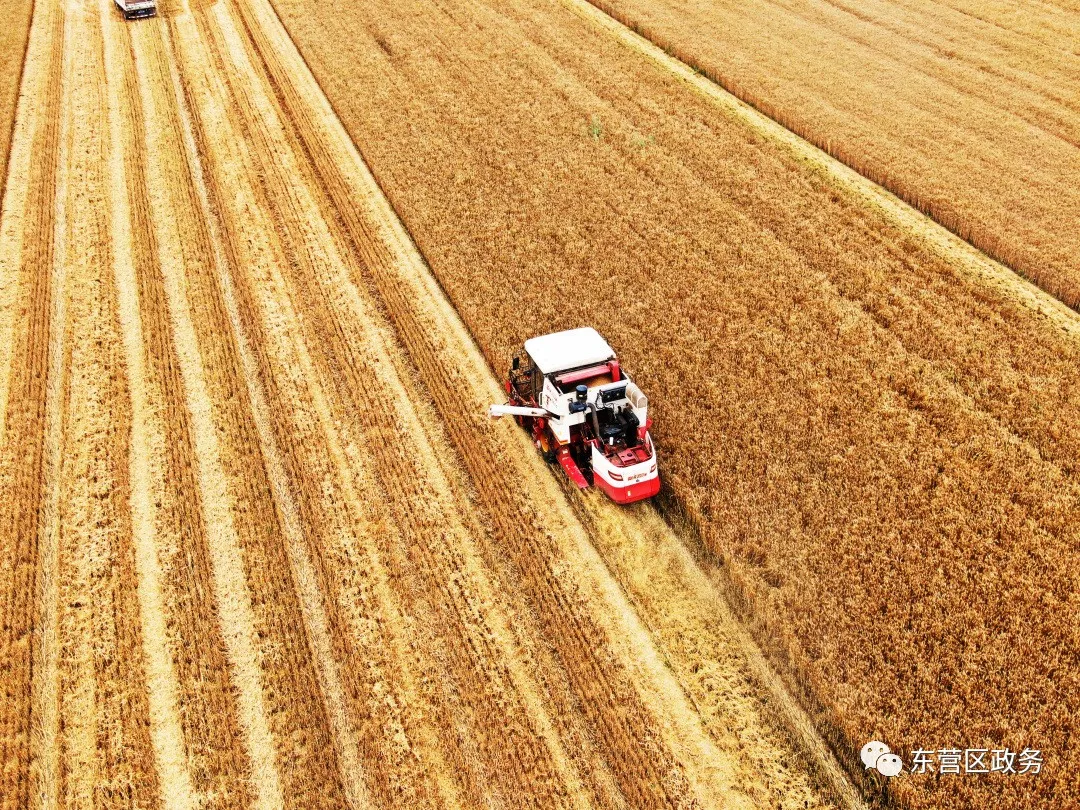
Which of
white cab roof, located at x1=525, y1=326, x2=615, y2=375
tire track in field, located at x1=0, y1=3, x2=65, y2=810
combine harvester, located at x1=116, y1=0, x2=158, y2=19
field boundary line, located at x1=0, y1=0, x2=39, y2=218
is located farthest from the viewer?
combine harvester, located at x1=116, y1=0, x2=158, y2=19

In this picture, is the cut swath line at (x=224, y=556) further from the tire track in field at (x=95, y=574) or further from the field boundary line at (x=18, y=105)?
the field boundary line at (x=18, y=105)

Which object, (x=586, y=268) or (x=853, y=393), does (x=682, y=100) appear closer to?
(x=586, y=268)

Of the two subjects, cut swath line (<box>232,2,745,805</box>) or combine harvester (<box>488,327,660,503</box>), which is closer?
cut swath line (<box>232,2,745,805</box>)

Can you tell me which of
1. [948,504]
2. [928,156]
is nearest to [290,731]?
[948,504]

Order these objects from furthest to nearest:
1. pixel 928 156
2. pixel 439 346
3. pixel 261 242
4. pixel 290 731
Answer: pixel 928 156 < pixel 261 242 < pixel 439 346 < pixel 290 731

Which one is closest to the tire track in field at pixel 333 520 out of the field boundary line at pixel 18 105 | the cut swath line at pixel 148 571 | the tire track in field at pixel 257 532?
the tire track in field at pixel 257 532

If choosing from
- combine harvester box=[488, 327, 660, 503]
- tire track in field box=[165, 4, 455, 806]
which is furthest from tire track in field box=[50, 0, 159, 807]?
combine harvester box=[488, 327, 660, 503]

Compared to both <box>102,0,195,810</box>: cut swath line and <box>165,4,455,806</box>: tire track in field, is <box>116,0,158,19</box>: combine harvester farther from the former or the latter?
<box>102,0,195,810</box>: cut swath line
